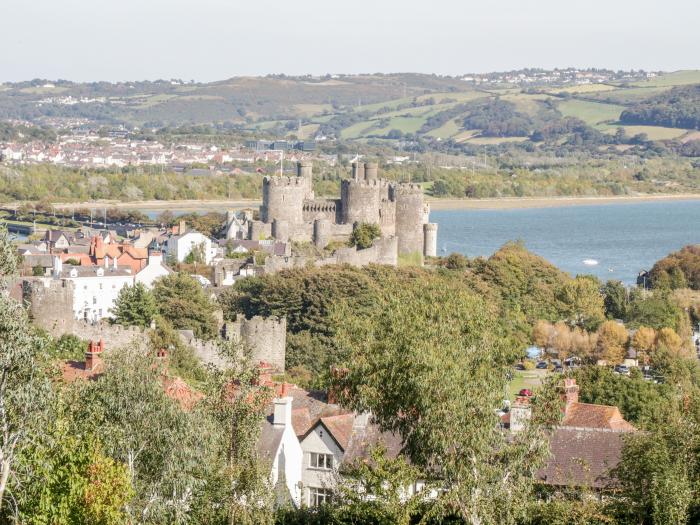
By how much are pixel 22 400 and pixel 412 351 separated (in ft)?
15.6

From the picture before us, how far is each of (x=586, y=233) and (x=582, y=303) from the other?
159ft

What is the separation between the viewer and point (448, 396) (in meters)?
15.9

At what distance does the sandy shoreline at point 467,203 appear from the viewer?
329 ft

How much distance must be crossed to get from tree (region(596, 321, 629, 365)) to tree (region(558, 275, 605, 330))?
209cm

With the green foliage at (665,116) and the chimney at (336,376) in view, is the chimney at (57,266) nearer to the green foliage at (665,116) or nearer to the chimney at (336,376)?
the chimney at (336,376)

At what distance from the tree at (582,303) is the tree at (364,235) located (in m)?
5.71

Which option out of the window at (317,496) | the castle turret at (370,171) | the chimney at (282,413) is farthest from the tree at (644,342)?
the chimney at (282,413)

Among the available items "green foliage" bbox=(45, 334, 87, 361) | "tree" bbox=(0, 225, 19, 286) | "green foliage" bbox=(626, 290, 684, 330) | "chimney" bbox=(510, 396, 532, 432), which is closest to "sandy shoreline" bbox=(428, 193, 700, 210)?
"green foliage" bbox=(626, 290, 684, 330)

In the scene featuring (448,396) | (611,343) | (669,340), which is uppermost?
(448,396)

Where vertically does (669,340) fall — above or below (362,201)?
below

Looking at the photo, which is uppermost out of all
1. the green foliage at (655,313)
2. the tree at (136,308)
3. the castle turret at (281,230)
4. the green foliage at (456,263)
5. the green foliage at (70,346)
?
the green foliage at (70,346)

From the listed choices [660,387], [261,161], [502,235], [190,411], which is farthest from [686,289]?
[261,161]

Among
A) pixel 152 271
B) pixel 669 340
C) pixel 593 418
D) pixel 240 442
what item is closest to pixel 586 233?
pixel 669 340

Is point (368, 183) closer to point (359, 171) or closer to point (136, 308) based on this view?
point (359, 171)
